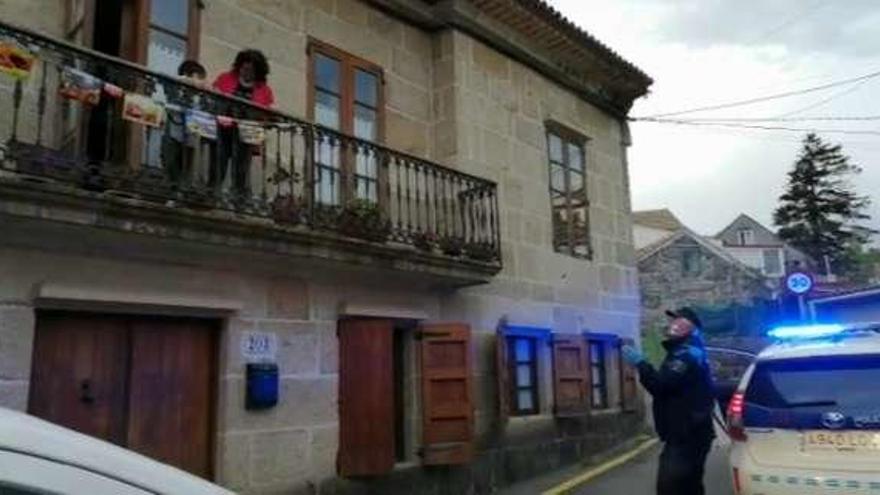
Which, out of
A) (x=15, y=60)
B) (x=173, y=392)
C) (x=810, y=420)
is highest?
(x=15, y=60)

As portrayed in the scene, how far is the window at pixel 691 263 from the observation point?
133 ft

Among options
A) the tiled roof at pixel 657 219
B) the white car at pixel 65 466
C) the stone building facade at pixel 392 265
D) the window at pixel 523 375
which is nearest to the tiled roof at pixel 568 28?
the stone building facade at pixel 392 265

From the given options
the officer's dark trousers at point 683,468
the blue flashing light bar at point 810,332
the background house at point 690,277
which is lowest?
the officer's dark trousers at point 683,468

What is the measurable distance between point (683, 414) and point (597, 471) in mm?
5143

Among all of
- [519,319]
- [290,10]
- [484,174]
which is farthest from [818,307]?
[290,10]

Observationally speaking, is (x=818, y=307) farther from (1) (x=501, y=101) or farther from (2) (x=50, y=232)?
(2) (x=50, y=232)

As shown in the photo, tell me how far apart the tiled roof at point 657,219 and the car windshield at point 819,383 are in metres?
44.1

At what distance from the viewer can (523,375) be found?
12.2 metres

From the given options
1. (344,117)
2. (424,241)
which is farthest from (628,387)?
(344,117)

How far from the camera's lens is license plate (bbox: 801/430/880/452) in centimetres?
567

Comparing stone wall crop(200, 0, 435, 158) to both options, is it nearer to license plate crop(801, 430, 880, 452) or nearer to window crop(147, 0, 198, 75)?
window crop(147, 0, 198, 75)

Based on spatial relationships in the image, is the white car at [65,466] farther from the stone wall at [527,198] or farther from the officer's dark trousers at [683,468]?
the stone wall at [527,198]

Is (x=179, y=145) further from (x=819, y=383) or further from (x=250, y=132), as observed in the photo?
(x=819, y=383)

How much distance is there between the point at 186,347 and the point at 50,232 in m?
1.87
